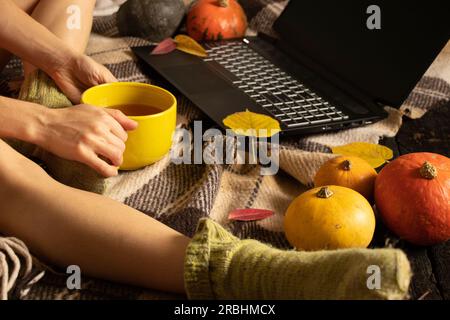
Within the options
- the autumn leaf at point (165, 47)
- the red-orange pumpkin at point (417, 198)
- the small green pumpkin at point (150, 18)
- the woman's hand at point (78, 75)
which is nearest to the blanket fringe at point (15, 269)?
Result: the woman's hand at point (78, 75)

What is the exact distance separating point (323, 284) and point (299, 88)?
2.11ft

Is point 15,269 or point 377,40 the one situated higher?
point 377,40

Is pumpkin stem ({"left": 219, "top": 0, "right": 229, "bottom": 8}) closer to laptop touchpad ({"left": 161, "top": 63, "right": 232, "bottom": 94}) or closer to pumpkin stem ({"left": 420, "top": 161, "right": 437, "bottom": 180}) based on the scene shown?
laptop touchpad ({"left": 161, "top": 63, "right": 232, "bottom": 94})

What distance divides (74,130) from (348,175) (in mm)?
398

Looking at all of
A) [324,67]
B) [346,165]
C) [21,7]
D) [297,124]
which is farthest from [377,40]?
[21,7]

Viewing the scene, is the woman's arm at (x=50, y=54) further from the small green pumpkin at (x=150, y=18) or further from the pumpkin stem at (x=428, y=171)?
the pumpkin stem at (x=428, y=171)

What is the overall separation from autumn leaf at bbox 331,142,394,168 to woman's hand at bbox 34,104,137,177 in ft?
1.27

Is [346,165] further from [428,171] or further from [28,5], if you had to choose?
[28,5]

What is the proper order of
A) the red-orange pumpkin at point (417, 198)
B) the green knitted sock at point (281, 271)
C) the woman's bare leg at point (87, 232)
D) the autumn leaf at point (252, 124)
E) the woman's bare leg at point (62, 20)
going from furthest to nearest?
the woman's bare leg at point (62, 20), the autumn leaf at point (252, 124), the red-orange pumpkin at point (417, 198), the woman's bare leg at point (87, 232), the green knitted sock at point (281, 271)

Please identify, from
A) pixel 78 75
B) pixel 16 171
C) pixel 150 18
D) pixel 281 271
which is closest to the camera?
pixel 281 271

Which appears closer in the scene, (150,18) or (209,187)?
(209,187)

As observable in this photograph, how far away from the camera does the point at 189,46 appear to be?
4.76 feet

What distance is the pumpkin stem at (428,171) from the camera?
2.98ft

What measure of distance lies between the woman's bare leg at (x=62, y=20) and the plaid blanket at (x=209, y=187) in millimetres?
124
